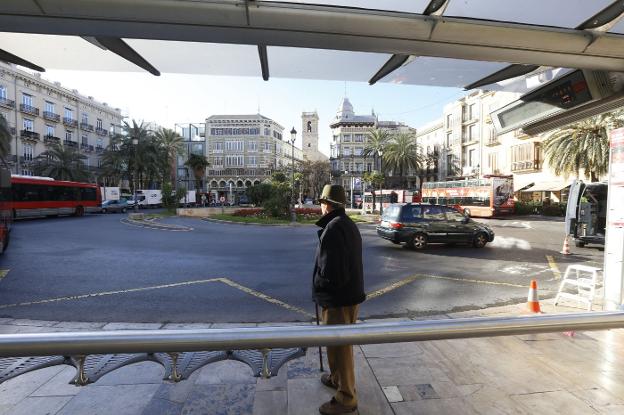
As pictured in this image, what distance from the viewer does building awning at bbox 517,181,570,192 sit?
3231cm

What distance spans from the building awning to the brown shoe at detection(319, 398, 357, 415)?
3775 centimetres

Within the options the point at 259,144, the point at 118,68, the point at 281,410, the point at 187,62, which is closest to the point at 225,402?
the point at 281,410

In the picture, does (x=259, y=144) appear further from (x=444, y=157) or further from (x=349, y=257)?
(x=349, y=257)

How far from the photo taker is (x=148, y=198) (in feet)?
160

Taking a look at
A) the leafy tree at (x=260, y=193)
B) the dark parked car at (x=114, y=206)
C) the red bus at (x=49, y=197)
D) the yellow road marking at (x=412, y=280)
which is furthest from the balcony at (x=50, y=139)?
the yellow road marking at (x=412, y=280)

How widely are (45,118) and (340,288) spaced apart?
56322 mm

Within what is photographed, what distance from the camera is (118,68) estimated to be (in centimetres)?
324

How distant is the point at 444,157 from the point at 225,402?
56.9 meters

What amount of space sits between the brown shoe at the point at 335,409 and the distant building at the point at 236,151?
70.8 metres

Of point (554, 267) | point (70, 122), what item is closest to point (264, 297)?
Answer: point (554, 267)

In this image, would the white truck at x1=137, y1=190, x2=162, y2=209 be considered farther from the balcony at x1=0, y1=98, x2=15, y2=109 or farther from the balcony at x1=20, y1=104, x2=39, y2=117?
the balcony at x1=0, y1=98, x2=15, y2=109

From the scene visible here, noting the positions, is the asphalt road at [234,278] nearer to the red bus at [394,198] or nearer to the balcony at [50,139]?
the red bus at [394,198]

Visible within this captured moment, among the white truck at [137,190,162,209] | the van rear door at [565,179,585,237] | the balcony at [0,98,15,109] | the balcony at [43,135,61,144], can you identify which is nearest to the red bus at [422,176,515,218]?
the van rear door at [565,179,585,237]

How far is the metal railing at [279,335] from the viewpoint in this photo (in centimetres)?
145
